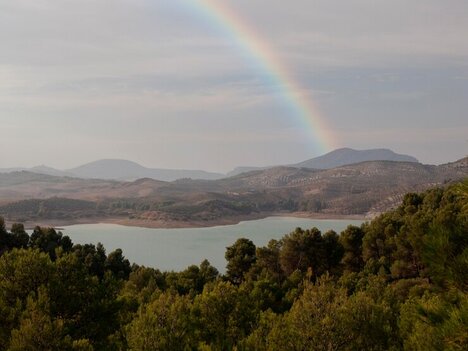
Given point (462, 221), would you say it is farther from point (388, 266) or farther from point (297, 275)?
point (388, 266)

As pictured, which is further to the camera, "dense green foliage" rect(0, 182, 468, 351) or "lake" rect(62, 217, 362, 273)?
Result: "lake" rect(62, 217, 362, 273)

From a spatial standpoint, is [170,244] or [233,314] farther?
[170,244]

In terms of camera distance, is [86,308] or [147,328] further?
[86,308]

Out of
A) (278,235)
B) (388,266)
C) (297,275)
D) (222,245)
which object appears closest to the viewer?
(297,275)

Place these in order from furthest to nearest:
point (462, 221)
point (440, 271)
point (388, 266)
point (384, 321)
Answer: point (388, 266)
point (384, 321)
point (462, 221)
point (440, 271)

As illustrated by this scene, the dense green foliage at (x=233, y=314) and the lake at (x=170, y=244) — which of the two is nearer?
the dense green foliage at (x=233, y=314)

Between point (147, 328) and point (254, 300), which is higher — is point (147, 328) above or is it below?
above

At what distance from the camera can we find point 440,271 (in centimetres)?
973

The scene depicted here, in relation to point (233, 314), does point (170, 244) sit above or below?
below

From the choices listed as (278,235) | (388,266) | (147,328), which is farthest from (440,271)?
(278,235)

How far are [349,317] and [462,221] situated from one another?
15.2 meters

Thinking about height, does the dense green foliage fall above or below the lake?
above

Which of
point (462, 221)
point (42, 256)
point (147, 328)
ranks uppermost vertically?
point (462, 221)

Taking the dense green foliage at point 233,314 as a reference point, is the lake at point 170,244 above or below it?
below
